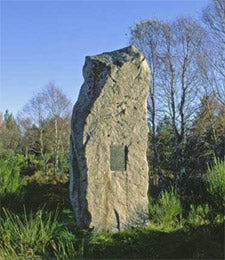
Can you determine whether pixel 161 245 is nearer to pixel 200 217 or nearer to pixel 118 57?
pixel 200 217

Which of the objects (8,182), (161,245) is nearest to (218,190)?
(161,245)

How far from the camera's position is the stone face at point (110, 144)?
4.78m

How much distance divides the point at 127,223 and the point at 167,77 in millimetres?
8958

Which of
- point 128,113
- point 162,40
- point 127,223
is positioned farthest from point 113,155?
point 162,40

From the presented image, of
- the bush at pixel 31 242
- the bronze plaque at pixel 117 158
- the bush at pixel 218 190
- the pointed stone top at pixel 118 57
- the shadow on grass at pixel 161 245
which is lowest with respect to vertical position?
the shadow on grass at pixel 161 245

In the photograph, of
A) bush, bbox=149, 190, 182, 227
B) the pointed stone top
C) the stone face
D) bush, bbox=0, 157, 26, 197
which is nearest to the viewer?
the stone face

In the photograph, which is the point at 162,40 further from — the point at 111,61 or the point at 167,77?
the point at 111,61

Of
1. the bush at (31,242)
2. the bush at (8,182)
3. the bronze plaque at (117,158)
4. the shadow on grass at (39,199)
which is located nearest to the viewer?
the bush at (31,242)

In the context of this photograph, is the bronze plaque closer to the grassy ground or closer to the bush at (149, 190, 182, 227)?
the grassy ground

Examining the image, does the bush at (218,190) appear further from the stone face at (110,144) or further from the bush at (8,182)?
the bush at (8,182)

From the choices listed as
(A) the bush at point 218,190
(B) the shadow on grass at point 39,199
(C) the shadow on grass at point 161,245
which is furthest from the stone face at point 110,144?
(B) the shadow on grass at point 39,199

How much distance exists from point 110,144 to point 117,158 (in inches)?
11.1

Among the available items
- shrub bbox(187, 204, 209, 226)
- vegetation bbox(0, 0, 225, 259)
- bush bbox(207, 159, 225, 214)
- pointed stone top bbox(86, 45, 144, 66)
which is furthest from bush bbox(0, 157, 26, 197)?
bush bbox(207, 159, 225, 214)

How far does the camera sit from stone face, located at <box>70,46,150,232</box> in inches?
188
